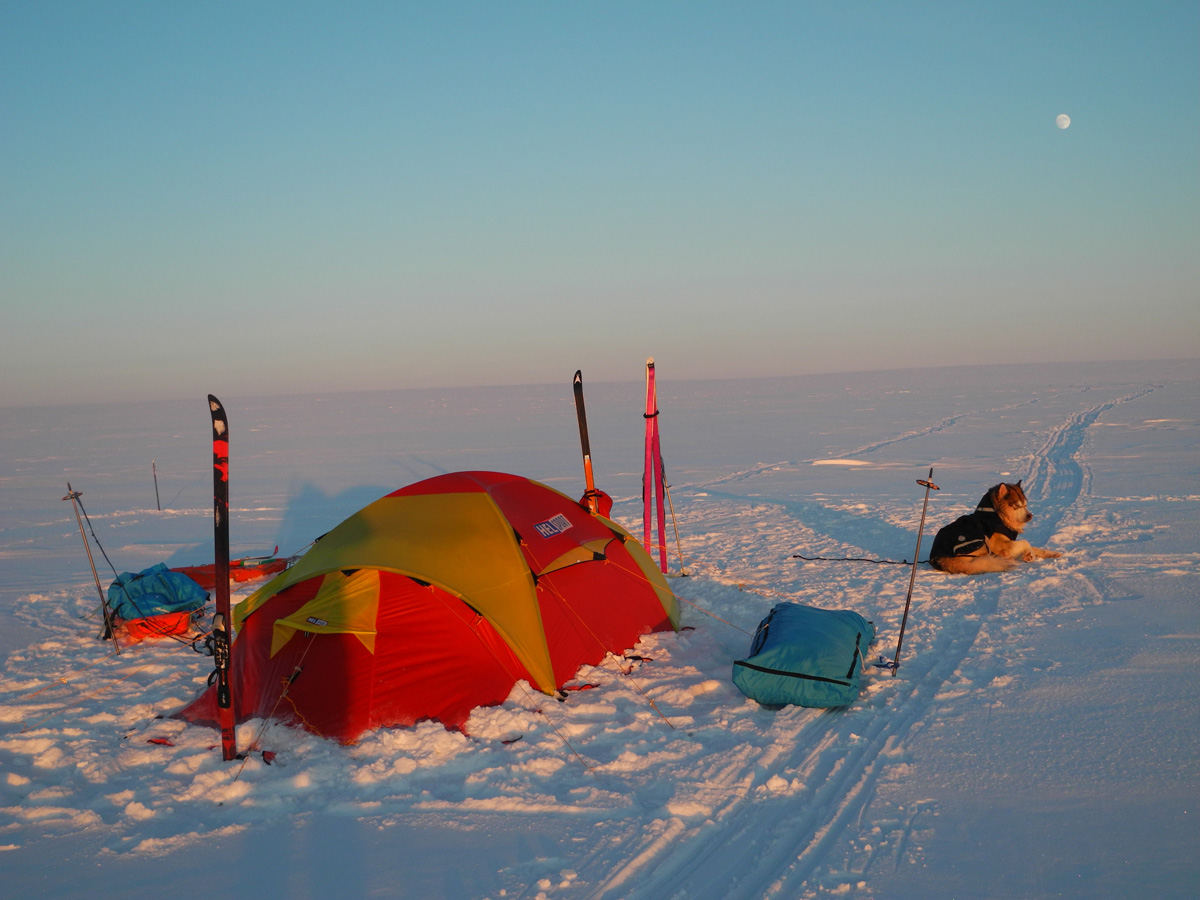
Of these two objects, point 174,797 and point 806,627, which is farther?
point 806,627

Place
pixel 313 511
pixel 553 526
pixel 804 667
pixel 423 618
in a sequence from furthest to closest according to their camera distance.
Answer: pixel 313 511 < pixel 553 526 < pixel 423 618 < pixel 804 667

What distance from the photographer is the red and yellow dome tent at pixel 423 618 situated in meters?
5.29

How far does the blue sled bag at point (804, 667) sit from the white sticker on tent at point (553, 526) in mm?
1930

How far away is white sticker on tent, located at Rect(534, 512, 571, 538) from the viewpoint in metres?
6.47

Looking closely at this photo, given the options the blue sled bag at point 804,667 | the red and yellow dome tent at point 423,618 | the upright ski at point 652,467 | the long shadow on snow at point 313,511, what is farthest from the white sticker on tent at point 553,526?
the long shadow on snow at point 313,511

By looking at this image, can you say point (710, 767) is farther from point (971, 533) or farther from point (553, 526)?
point (971, 533)

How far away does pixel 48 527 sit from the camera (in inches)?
555

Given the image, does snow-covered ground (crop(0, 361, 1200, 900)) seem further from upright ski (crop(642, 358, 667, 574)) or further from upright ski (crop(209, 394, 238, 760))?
upright ski (crop(642, 358, 667, 574))

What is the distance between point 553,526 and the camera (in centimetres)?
665

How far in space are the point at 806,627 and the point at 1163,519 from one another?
795cm

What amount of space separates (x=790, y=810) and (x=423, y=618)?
285 centimetres

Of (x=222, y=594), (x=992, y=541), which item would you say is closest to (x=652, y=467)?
(x=992, y=541)

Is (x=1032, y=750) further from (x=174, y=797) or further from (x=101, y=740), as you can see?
(x=101, y=740)

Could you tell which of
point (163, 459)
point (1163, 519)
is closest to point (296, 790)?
point (1163, 519)
